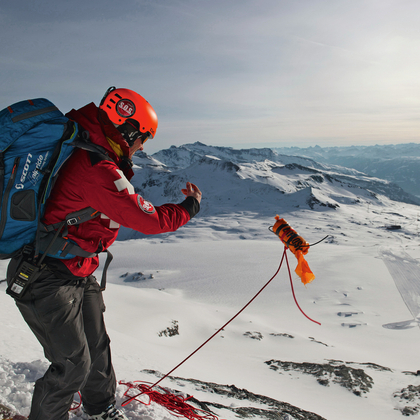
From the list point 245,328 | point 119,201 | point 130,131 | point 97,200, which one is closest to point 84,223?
point 97,200

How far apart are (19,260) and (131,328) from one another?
8670 millimetres

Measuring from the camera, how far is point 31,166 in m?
2.08

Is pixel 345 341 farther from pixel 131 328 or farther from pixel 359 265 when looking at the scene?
pixel 359 265

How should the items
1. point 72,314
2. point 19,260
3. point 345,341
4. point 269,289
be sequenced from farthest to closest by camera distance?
point 269,289
point 345,341
point 72,314
point 19,260

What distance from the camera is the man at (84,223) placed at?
216cm

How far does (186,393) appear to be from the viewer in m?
3.95

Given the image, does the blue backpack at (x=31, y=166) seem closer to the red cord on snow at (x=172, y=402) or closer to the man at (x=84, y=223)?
the man at (x=84, y=223)

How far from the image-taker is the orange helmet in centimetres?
249

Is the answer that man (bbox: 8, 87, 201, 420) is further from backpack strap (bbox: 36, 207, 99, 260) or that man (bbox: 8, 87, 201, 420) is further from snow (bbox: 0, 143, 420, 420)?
snow (bbox: 0, 143, 420, 420)

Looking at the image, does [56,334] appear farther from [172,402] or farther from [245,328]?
[245,328]

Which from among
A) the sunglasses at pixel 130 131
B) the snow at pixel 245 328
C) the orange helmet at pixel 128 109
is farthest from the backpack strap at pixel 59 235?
the snow at pixel 245 328

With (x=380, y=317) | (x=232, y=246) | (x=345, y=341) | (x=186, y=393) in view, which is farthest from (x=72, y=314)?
(x=232, y=246)

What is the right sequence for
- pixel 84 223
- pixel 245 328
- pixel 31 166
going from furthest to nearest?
pixel 245 328, pixel 84 223, pixel 31 166

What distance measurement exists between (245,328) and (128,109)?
11565 mm
